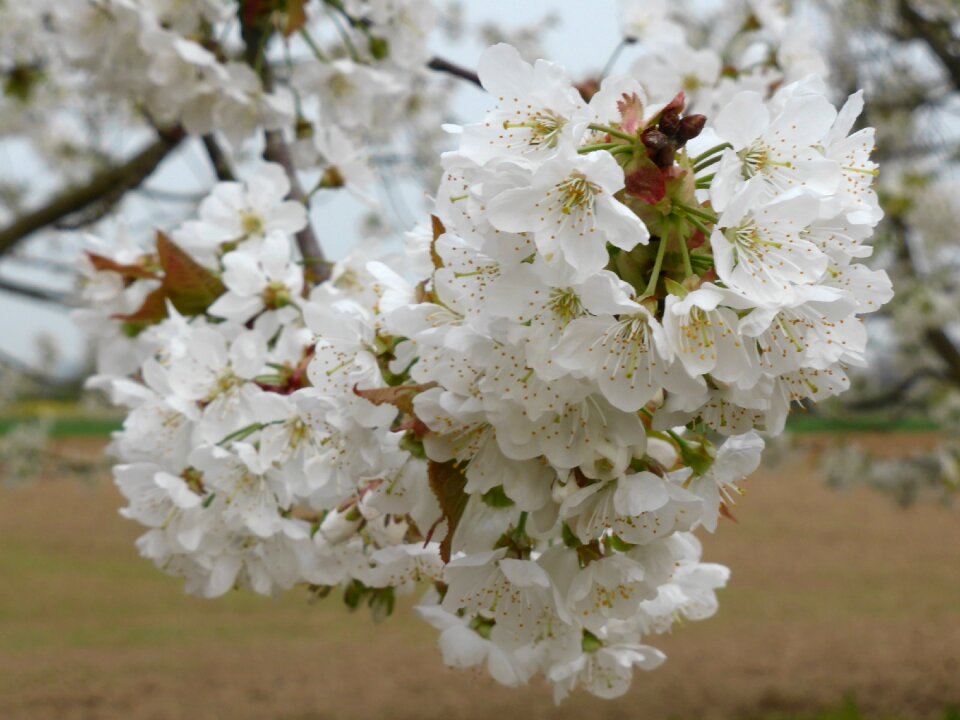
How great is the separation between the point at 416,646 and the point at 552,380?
23.4 ft

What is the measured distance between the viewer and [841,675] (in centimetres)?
625

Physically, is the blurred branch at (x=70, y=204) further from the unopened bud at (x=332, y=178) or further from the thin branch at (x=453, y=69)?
the unopened bud at (x=332, y=178)

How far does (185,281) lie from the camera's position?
1118mm

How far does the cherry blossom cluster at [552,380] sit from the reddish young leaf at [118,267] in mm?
309

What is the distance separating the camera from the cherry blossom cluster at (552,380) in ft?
2.06

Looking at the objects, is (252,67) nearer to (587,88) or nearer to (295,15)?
(295,15)

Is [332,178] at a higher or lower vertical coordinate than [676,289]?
lower

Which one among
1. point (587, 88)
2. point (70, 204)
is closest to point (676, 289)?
point (587, 88)

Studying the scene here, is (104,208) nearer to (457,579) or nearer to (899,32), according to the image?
(457,579)

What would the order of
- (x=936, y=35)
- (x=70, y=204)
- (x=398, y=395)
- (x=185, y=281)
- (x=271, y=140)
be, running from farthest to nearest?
(x=936, y=35) → (x=70, y=204) → (x=271, y=140) → (x=185, y=281) → (x=398, y=395)

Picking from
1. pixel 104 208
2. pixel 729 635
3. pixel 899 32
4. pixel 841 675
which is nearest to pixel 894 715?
pixel 841 675

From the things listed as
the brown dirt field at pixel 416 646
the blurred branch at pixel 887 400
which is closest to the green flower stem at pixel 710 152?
the blurred branch at pixel 887 400

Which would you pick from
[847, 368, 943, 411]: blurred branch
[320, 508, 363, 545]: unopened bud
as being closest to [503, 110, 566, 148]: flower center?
[320, 508, 363, 545]: unopened bud

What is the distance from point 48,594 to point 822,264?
8.86m
